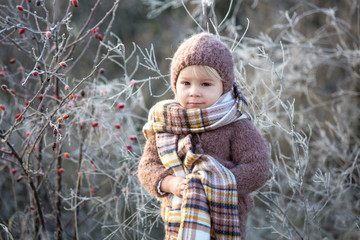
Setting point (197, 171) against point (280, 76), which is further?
point (280, 76)

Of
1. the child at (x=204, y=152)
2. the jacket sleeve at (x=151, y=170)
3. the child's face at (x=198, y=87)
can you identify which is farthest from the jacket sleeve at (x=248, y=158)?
the jacket sleeve at (x=151, y=170)

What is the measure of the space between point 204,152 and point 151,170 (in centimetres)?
28

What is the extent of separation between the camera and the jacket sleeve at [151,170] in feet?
6.24

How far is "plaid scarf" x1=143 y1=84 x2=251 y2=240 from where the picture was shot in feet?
5.77

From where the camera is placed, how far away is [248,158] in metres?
1.86

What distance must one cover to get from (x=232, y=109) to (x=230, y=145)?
7.2 inches

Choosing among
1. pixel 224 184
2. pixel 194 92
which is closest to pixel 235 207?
pixel 224 184

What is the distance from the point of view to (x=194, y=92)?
1.88m

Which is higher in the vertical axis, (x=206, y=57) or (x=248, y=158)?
(x=206, y=57)

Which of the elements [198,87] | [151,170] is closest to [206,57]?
[198,87]

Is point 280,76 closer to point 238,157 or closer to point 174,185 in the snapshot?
point 238,157

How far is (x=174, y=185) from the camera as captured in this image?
6.10 feet

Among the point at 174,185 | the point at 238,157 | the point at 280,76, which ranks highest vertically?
the point at 280,76

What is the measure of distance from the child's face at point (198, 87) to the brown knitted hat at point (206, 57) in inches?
1.2
